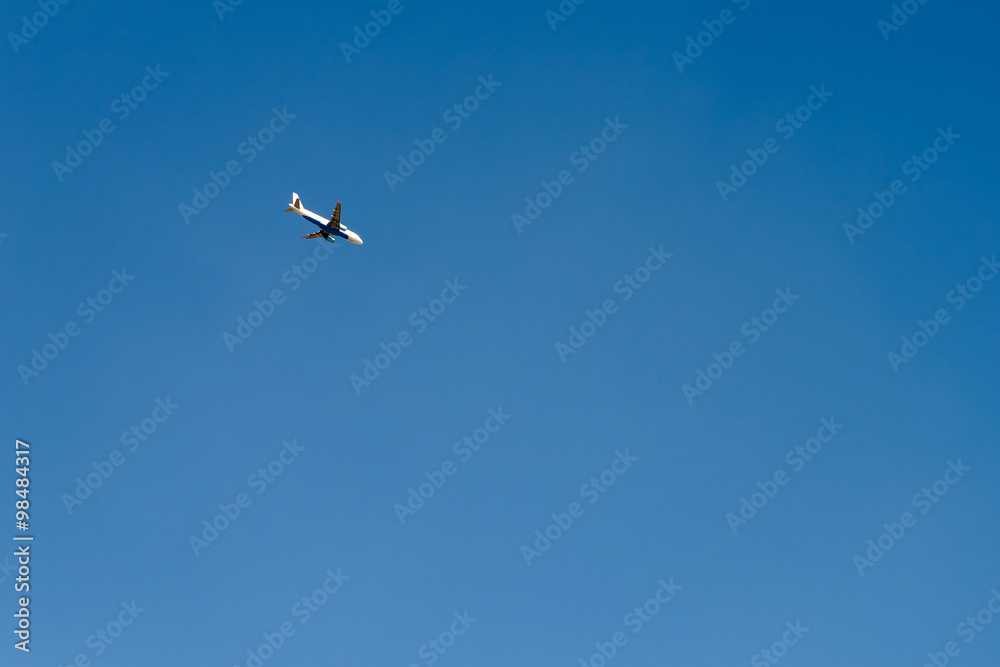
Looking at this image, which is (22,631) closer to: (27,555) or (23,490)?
(27,555)

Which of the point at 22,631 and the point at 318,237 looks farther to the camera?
the point at 318,237

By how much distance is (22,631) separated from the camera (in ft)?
234

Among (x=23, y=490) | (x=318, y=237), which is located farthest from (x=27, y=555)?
(x=318, y=237)

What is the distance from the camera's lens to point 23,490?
243 ft

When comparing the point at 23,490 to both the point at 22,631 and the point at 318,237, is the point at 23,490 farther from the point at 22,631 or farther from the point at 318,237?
the point at 318,237

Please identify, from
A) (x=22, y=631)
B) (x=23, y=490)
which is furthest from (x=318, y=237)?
(x=22, y=631)

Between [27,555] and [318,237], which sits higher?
[318,237]

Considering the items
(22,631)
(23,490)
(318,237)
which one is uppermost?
(318,237)

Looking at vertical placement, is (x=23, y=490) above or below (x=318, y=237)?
below

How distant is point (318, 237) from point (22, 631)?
46706 millimetres

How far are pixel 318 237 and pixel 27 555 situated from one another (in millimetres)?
41719

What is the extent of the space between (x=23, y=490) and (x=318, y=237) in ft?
123

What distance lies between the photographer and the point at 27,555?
2906 inches

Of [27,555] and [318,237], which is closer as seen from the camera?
[27,555]
